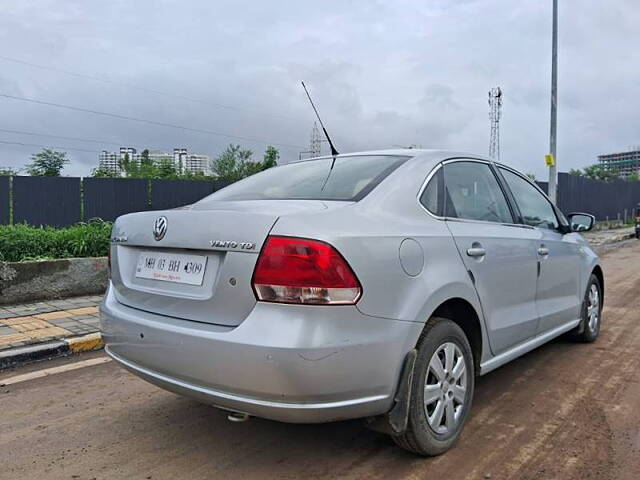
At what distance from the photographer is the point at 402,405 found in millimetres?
2584

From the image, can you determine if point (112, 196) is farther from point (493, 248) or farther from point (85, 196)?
point (493, 248)

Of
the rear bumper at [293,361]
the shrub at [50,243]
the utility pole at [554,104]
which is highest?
the utility pole at [554,104]

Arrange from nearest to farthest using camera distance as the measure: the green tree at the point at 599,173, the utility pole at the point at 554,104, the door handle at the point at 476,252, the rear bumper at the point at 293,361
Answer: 1. the rear bumper at the point at 293,361
2. the door handle at the point at 476,252
3. the utility pole at the point at 554,104
4. the green tree at the point at 599,173

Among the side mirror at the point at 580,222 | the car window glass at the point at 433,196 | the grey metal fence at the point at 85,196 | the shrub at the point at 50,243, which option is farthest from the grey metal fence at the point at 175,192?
the car window glass at the point at 433,196

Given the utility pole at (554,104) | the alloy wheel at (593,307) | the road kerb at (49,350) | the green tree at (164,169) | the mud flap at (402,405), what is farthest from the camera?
the green tree at (164,169)

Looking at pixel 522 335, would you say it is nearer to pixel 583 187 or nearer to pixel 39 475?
pixel 39 475

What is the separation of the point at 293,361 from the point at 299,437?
1.09 metres

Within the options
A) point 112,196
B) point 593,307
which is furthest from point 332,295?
point 112,196

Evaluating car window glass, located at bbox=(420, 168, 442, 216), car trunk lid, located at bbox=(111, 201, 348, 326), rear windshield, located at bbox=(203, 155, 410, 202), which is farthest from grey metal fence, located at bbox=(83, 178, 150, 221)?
car window glass, located at bbox=(420, 168, 442, 216)

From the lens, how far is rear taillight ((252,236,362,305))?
2.33 metres

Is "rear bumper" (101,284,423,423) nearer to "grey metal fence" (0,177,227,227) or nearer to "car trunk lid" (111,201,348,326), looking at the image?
"car trunk lid" (111,201,348,326)

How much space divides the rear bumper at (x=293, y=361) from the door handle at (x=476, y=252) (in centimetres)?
68

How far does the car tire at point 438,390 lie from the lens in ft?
8.81

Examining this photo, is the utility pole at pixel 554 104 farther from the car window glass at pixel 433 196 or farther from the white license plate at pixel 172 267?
the white license plate at pixel 172 267
